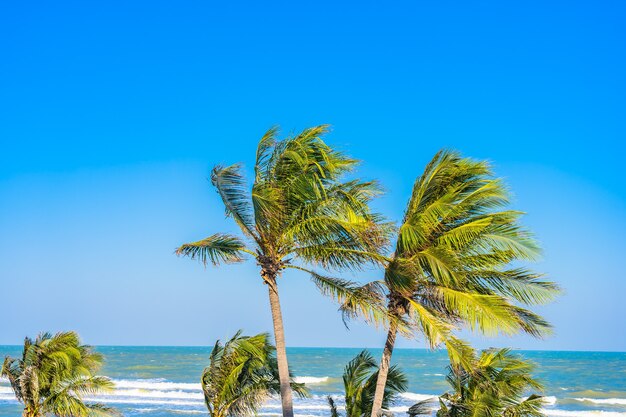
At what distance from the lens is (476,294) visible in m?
10.3

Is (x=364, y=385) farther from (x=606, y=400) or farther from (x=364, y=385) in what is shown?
(x=606, y=400)

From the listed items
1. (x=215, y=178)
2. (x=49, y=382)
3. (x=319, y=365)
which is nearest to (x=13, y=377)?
(x=49, y=382)

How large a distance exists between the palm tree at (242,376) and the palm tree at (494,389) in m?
2.60

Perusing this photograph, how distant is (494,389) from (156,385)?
45526 millimetres

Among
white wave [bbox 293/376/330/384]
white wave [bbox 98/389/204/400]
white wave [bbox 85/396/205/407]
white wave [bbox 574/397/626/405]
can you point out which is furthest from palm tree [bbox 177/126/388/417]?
white wave [bbox 293/376/330/384]

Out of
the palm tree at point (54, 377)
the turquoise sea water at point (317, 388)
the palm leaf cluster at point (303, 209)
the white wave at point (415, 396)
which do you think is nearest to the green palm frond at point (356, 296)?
the palm leaf cluster at point (303, 209)

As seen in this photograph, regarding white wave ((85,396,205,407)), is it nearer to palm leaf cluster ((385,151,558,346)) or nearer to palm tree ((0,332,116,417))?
palm tree ((0,332,116,417))

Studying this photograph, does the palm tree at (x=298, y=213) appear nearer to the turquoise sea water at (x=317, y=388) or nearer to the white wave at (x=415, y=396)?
the turquoise sea water at (x=317, y=388)

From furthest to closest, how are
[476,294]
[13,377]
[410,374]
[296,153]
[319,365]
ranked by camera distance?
1. [319,365]
2. [410,374]
3. [13,377]
4. [296,153]
5. [476,294]

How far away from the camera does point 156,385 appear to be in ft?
176

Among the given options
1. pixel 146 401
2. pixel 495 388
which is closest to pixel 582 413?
pixel 146 401

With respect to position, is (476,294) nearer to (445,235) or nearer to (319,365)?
(445,235)

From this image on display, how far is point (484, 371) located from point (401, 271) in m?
2.32

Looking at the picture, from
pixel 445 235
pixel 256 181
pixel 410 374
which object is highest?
pixel 256 181
